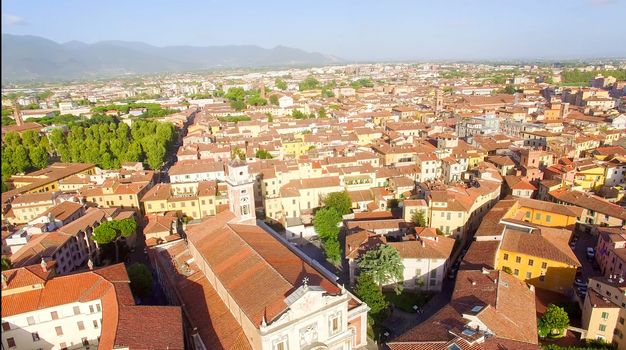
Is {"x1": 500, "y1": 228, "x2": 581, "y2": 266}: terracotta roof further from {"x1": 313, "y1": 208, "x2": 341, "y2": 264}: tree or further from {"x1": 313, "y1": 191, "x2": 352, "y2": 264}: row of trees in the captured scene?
{"x1": 313, "y1": 208, "x2": 341, "y2": 264}: tree

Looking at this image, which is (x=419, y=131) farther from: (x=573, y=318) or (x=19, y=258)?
(x=19, y=258)

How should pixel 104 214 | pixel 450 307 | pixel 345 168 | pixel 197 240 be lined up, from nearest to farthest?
pixel 450 307 < pixel 197 240 < pixel 104 214 < pixel 345 168

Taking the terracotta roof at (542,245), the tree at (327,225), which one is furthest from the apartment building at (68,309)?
the terracotta roof at (542,245)

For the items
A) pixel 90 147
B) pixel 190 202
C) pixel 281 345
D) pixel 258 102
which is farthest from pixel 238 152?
pixel 258 102

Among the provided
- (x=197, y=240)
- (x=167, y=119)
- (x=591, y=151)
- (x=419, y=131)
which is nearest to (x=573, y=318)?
(x=197, y=240)

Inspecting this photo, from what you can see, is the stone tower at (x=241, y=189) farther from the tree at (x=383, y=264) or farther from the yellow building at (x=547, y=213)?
the yellow building at (x=547, y=213)
